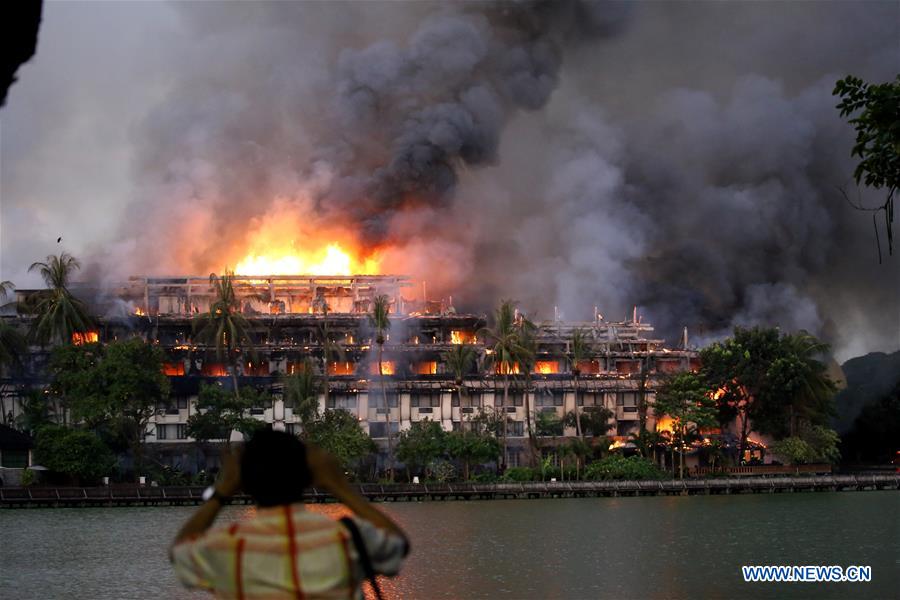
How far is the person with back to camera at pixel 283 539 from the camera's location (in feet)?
24.0

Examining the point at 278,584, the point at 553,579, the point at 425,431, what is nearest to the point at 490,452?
the point at 425,431

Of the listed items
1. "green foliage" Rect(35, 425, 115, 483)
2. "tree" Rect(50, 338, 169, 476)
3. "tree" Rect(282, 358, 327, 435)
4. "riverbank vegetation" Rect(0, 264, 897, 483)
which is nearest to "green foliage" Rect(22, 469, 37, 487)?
"green foliage" Rect(35, 425, 115, 483)

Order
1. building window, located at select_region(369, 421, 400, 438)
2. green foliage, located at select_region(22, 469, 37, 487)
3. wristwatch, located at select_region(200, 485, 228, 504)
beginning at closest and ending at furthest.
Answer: wristwatch, located at select_region(200, 485, 228, 504), green foliage, located at select_region(22, 469, 37, 487), building window, located at select_region(369, 421, 400, 438)

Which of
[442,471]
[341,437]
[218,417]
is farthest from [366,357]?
[341,437]

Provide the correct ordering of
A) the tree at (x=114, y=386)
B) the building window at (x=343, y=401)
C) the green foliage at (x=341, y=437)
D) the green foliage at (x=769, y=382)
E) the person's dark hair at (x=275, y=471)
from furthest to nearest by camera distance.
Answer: the building window at (x=343, y=401) < the green foliage at (x=769, y=382) < the green foliage at (x=341, y=437) < the tree at (x=114, y=386) < the person's dark hair at (x=275, y=471)

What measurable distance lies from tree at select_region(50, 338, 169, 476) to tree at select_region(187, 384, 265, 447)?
330 cm

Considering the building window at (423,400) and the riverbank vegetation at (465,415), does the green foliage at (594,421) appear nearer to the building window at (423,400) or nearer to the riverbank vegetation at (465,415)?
the riverbank vegetation at (465,415)

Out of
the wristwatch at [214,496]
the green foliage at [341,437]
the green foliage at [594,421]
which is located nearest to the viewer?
the wristwatch at [214,496]

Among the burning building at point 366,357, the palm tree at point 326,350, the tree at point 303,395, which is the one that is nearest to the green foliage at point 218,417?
the tree at point 303,395

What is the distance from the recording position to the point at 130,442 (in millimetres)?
103750

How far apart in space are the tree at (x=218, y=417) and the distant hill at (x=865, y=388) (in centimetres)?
5050

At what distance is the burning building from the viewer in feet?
394

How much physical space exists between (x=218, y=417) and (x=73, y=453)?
1331 cm

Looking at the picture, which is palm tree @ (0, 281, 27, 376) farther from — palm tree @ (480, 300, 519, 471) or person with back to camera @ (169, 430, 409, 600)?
person with back to camera @ (169, 430, 409, 600)
